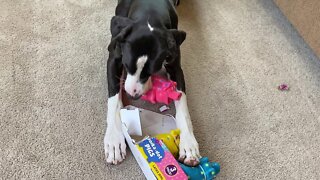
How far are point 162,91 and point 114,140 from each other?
249 millimetres

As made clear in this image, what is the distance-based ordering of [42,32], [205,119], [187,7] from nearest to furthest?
[205,119], [42,32], [187,7]

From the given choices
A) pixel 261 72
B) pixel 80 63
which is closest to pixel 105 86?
pixel 80 63

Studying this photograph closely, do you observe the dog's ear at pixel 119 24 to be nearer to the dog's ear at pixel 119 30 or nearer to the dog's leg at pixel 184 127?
the dog's ear at pixel 119 30

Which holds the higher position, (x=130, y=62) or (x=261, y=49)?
(x=130, y=62)

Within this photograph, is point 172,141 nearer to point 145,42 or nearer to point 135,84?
point 135,84

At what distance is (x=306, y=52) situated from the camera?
205 centimetres

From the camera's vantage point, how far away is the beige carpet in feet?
4.91

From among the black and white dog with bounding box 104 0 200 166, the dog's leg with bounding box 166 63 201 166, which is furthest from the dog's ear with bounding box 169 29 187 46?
the dog's leg with bounding box 166 63 201 166

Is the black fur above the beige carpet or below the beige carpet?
above

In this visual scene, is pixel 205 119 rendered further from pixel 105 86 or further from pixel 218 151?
pixel 105 86

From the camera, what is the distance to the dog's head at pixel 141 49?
140 cm

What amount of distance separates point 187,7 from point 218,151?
35.2 inches

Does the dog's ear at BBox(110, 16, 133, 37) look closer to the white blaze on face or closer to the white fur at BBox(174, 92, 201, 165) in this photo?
the white blaze on face

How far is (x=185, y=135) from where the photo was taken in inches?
58.4
